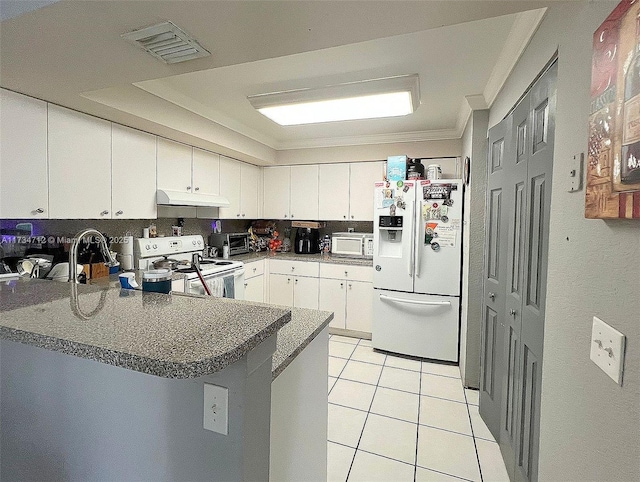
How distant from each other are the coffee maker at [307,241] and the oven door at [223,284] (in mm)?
1067

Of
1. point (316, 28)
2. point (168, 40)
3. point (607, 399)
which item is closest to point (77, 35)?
point (168, 40)

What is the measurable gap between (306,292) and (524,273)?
2.64 metres

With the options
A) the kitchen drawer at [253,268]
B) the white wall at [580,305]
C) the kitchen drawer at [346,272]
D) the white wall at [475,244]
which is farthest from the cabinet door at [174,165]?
the white wall at [580,305]

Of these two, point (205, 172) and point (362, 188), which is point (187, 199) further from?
point (362, 188)

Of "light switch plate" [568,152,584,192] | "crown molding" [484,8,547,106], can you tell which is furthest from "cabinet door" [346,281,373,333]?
"light switch plate" [568,152,584,192]

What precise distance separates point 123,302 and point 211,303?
0.29 m

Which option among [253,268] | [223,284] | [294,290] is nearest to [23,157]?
[223,284]

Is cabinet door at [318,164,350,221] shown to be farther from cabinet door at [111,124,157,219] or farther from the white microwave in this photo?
cabinet door at [111,124,157,219]

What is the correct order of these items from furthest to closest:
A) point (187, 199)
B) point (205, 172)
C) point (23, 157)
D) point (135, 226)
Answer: point (205, 172)
point (135, 226)
point (187, 199)
point (23, 157)

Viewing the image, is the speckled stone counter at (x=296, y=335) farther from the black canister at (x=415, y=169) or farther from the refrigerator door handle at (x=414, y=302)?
the black canister at (x=415, y=169)

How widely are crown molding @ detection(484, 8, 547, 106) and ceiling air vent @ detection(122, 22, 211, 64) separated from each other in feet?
4.81

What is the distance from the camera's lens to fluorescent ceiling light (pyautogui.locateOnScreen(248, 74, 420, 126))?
213 cm

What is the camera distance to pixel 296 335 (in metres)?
1.25

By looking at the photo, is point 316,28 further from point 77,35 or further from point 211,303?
point 211,303
